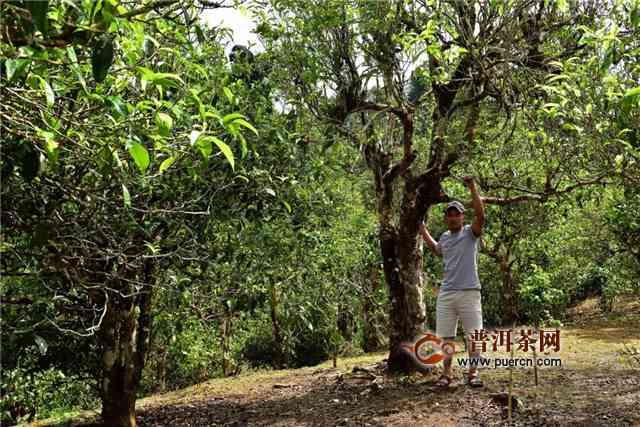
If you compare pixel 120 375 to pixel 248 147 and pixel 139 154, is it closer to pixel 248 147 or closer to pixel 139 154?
pixel 248 147

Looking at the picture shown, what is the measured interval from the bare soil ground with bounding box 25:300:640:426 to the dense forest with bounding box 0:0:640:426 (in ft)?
2.02

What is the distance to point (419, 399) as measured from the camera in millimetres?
4738

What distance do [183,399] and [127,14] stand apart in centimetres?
619

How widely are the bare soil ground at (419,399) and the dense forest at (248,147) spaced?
2.02 feet

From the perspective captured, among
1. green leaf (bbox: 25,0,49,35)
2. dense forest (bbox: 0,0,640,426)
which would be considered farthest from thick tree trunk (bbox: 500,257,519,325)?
green leaf (bbox: 25,0,49,35)

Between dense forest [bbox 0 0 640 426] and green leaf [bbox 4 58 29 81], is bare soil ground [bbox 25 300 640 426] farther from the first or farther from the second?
green leaf [bbox 4 58 29 81]

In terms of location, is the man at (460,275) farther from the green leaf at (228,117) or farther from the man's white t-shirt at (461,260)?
the green leaf at (228,117)

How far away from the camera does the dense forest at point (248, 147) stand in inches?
88.9

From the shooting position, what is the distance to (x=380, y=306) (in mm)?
10852

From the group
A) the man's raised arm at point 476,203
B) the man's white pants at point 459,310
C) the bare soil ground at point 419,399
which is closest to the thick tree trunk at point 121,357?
the bare soil ground at point 419,399

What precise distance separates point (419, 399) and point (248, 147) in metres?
2.64

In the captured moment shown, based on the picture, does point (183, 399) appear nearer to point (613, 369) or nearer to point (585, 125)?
point (613, 369)

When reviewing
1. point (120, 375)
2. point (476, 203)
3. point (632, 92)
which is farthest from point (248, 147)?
point (632, 92)

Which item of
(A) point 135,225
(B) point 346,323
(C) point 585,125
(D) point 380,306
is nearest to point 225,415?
(A) point 135,225
